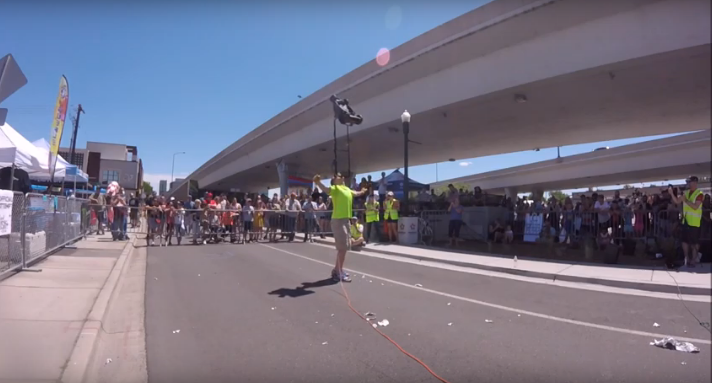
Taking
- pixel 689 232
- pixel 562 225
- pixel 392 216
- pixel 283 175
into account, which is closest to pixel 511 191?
pixel 283 175

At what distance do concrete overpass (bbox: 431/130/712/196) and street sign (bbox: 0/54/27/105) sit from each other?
7417 millimetres

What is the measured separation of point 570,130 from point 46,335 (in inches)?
683

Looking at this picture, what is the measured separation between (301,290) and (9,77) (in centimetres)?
533

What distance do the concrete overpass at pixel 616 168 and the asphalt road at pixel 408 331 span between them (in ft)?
4.21

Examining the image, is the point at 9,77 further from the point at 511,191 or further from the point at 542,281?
the point at 511,191

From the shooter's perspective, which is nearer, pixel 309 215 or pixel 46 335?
pixel 46 335

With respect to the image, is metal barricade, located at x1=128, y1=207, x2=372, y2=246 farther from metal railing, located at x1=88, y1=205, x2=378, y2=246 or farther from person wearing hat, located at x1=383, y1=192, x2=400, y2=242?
person wearing hat, located at x1=383, y1=192, x2=400, y2=242

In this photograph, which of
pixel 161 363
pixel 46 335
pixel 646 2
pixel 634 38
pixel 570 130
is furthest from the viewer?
pixel 570 130

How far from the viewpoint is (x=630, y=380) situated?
362 centimetres

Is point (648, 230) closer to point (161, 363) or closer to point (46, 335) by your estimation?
point (161, 363)

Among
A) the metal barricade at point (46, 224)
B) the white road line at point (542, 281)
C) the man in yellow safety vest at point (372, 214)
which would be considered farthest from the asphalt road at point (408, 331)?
the man in yellow safety vest at point (372, 214)

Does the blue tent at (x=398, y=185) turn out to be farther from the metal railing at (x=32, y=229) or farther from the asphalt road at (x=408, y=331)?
the metal railing at (x=32, y=229)

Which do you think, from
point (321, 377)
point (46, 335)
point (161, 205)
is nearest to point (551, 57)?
point (321, 377)

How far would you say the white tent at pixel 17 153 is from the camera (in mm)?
10828
